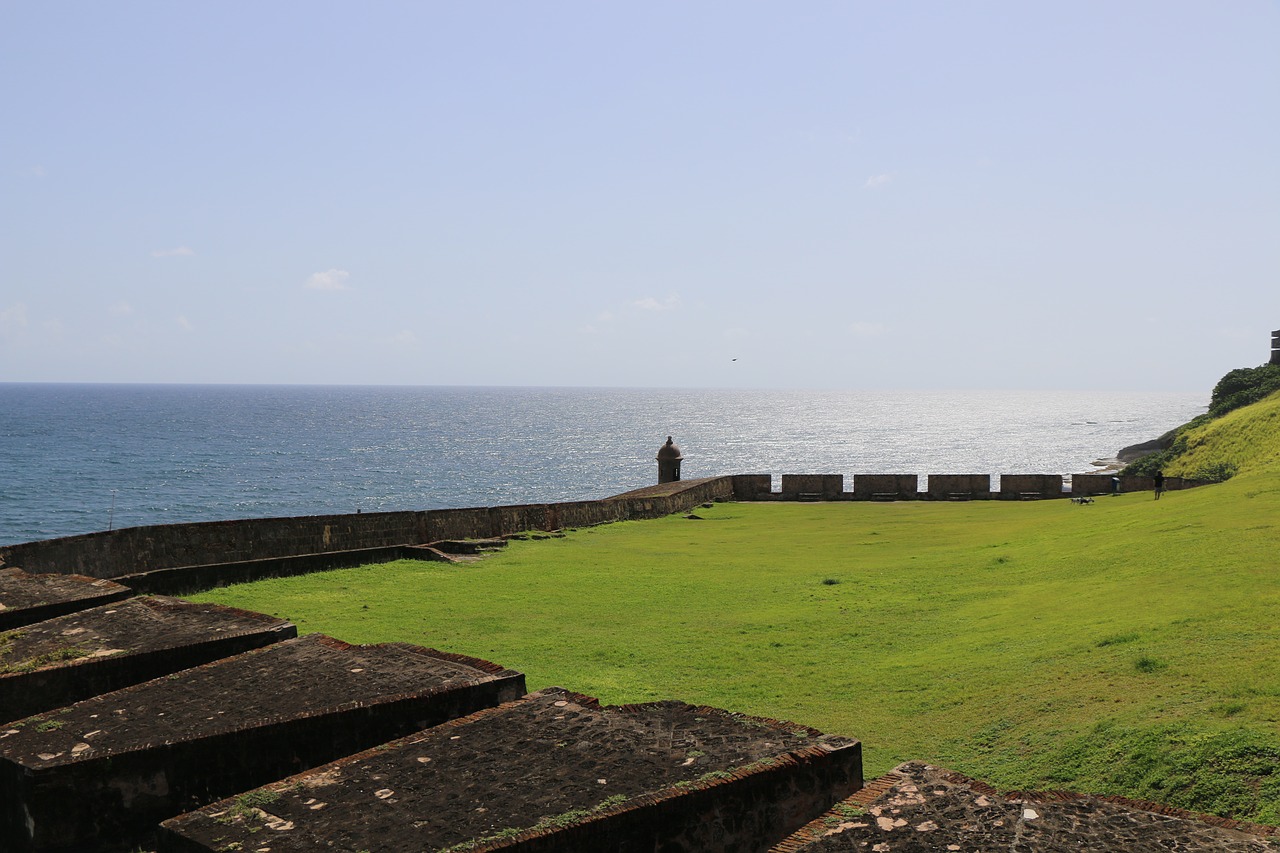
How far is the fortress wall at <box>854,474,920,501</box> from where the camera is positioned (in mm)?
33219

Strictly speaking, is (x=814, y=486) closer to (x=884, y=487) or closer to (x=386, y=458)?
(x=884, y=487)

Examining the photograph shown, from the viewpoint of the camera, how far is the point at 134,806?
3.75m

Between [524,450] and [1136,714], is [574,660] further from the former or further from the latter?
[524,450]

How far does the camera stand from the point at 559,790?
3301mm

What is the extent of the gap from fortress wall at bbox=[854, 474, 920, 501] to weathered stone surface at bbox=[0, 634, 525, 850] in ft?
98.0

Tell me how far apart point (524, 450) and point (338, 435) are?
34.4 metres

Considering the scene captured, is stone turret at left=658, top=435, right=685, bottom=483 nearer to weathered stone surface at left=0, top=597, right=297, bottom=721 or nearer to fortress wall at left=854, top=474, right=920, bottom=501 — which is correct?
fortress wall at left=854, top=474, right=920, bottom=501

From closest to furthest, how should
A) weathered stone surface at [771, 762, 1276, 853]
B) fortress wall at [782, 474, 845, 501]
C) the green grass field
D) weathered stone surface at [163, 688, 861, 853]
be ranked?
weathered stone surface at [771, 762, 1276, 853]
weathered stone surface at [163, 688, 861, 853]
the green grass field
fortress wall at [782, 474, 845, 501]

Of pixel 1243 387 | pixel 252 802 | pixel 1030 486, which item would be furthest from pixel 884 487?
pixel 1243 387

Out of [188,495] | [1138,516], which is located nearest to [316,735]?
[1138,516]

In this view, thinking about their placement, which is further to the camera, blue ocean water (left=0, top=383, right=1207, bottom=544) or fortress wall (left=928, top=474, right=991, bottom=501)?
blue ocean water (left=0, top=383, right=1207, bottom=544)

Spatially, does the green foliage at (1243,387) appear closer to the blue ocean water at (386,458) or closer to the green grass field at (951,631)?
the blue ocean water at (386,458)

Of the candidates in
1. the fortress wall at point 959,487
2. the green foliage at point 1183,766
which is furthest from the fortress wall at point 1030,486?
the green foliage at point 1183,766

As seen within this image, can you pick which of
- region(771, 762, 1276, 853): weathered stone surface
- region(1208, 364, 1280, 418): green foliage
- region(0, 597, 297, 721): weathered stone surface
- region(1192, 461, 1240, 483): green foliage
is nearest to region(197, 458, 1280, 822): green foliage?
region(771, 762, 1276, 853): weathered stone surface
